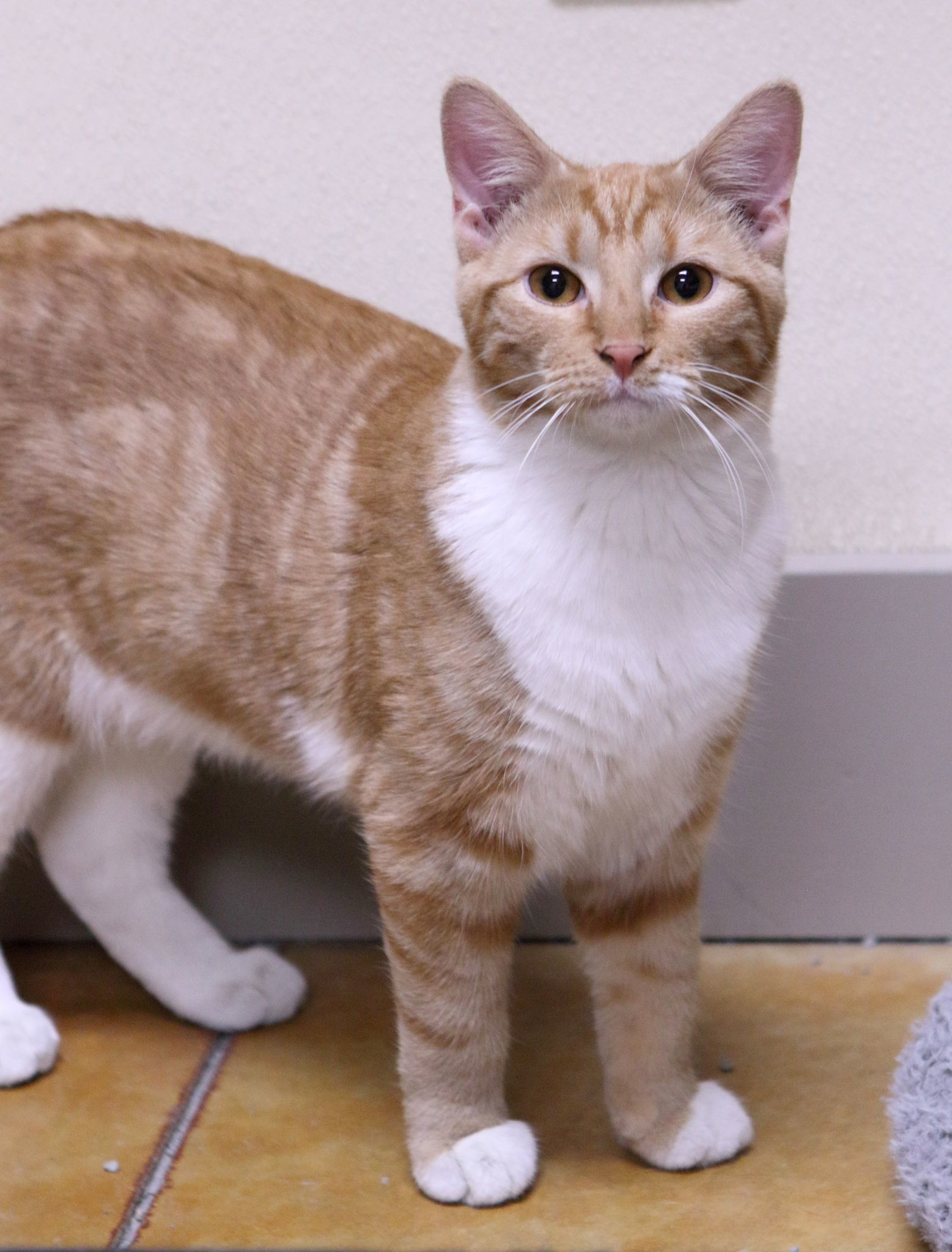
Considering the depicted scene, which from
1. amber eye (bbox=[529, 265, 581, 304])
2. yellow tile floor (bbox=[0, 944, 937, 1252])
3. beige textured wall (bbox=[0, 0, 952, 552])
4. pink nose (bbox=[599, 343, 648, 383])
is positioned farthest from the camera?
beige textured wall (bbox=[0, 0, 952, 552])

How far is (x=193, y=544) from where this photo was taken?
163 cm

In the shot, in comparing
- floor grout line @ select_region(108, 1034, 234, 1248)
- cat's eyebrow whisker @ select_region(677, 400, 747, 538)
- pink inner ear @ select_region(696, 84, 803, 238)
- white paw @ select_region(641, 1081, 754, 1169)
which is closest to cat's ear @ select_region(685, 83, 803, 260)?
pink inner ear @ select_region(696, 84, 803, 238)

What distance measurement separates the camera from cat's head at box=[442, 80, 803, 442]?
1264 mm

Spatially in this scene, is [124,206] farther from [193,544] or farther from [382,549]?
[382,549]

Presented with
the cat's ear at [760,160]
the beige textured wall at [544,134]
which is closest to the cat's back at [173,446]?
the beige textured wall at [544,134]

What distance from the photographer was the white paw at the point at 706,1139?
1.57m

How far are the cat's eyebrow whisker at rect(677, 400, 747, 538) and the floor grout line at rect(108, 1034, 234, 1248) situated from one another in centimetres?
97

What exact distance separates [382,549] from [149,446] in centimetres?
34

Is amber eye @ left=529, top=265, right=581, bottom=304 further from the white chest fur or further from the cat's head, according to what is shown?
the white chest fur

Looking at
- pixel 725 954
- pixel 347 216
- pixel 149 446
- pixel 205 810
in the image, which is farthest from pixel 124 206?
pixel 725 954

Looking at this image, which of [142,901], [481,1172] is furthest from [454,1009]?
[142,901]

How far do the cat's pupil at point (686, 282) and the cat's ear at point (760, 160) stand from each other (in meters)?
0.10

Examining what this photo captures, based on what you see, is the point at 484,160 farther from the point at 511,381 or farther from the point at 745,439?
Answer: the point at 745,439

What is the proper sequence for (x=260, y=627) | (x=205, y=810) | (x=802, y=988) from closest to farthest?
(x=260, y=627) < (x=802, y=988) < (x=205, y=810)
